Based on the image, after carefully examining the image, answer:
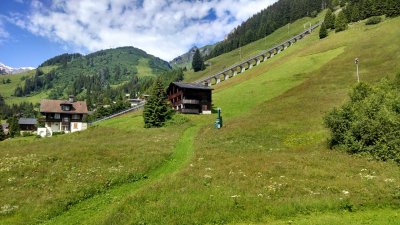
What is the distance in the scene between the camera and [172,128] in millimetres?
67000

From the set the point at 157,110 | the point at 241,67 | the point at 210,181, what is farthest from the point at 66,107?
the point at 210,181

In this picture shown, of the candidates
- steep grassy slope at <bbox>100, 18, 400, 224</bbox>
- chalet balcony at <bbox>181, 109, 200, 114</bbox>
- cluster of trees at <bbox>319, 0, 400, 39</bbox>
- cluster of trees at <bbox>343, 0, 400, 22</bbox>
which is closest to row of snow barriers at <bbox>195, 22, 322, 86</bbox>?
cluster of trees at <bbox>319, 0, 400, 39</bbox>

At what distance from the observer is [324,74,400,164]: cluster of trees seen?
36.1 meters

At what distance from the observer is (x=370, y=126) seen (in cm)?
3781

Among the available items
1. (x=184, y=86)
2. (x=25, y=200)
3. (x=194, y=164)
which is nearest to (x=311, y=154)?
(x=194, y=164)

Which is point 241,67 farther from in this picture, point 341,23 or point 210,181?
point 210,181

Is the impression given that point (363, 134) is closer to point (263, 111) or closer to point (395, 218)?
point (395, 218)

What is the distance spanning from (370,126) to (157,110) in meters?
44.2

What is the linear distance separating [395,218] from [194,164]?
18696 millimetres

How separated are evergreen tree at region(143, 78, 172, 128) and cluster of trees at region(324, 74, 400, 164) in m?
37.9

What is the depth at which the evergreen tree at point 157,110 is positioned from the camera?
238ft

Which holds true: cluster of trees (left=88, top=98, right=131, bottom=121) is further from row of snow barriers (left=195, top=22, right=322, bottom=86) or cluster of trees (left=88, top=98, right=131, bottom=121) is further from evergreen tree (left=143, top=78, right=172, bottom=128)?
evergreen tree (left=143, top=78, right=172, bottom=128)

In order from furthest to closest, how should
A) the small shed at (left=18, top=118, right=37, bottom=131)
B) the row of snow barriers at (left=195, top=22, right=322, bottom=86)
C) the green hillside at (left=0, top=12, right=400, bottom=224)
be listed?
the small shed at (left=18, top=118, right=37, bottom=131) → the row of snow barriers at (left=195, top=22, right=322, bottom=86) → the green hillside at (left=0, top=12, right=400, bottom=224)

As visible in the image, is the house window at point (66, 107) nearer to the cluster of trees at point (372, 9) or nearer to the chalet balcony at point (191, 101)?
the chalet balcony at point (191, 101)
